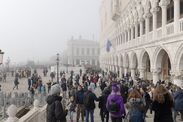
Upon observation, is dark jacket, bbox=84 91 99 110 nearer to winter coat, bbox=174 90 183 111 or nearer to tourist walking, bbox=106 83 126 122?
tourist walking, bbox=106 83 126 122

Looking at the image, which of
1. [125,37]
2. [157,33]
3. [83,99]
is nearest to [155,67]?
[157,33]

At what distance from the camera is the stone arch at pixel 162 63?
74.4ft

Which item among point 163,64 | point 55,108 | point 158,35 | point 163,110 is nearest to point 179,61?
point 158,35

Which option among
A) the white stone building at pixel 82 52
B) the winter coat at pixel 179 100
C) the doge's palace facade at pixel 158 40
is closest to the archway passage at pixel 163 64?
the doge's palace facade at pixel 158 40

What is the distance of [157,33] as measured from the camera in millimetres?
22625

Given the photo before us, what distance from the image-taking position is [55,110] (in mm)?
7738

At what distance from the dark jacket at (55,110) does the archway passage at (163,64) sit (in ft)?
51.8

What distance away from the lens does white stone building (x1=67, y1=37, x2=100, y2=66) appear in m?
138

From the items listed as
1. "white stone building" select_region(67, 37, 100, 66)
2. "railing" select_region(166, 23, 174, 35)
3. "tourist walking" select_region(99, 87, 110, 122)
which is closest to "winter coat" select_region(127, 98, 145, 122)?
"tourist walking" select_region(99, 87, 110, 122)

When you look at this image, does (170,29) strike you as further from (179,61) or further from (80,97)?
(80,97)

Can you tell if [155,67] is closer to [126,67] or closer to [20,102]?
[20,102]

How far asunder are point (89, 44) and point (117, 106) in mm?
132531

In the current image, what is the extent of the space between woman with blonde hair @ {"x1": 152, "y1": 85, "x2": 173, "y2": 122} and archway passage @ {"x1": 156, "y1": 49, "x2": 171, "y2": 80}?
47.9 feet

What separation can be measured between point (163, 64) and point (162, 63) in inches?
16.7
